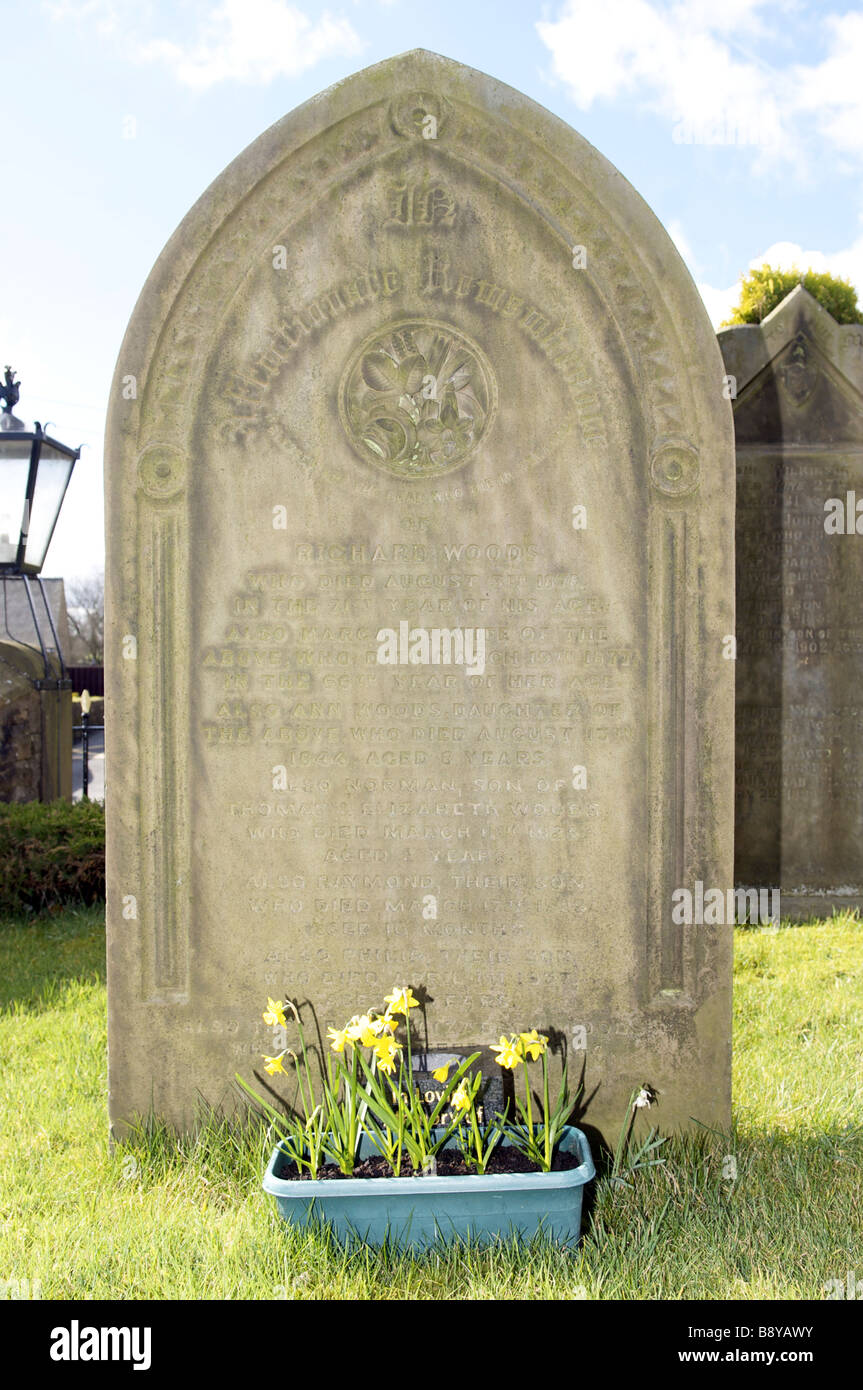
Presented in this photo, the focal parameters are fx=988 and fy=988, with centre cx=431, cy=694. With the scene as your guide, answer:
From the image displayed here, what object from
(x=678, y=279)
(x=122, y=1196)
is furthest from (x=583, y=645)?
(x=122, y=1196)

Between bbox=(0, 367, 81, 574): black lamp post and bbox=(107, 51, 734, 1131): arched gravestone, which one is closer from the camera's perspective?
bbox=(107, 51, 734, 1131): arched gravestone

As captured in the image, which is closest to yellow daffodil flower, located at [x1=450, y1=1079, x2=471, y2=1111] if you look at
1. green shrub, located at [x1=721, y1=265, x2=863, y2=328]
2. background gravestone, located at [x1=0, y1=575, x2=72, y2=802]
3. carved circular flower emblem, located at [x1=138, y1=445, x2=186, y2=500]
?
carved circular flower emblem, located at [x1=138, y1=445, x2=186, y2=500]

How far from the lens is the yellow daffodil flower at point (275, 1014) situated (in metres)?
2.95

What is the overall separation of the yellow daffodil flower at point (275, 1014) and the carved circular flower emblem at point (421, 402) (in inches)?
67.5

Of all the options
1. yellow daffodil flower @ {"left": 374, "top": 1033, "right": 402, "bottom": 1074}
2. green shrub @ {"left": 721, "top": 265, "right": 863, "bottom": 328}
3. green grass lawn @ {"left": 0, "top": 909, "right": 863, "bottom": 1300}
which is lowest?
green grass lawn @ {"left": 0, "top": 909, "right": 863, "bottom": 1300}

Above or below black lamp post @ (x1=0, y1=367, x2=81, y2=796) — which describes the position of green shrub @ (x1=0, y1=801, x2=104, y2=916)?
below

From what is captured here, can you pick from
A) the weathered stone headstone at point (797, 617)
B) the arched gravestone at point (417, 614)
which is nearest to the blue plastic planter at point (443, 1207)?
the arched gravestone at point (417, 614)

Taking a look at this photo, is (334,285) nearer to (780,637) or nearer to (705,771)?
(705,771)

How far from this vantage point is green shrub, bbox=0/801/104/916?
627cm

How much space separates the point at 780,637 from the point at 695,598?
10.3 ft

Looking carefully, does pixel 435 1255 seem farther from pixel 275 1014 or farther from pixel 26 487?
pixel 26 487

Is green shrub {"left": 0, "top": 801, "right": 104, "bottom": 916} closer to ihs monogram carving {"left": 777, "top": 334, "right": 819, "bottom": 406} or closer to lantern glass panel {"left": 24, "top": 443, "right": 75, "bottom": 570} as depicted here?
lantern glass panel {"left": 24, "top": 443, "right": 75, "bottom": 570}

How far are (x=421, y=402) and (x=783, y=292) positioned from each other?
6948mm

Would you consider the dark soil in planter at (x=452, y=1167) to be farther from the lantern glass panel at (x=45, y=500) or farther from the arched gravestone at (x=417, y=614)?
the lantern glass panel at (x=45, y=500)
